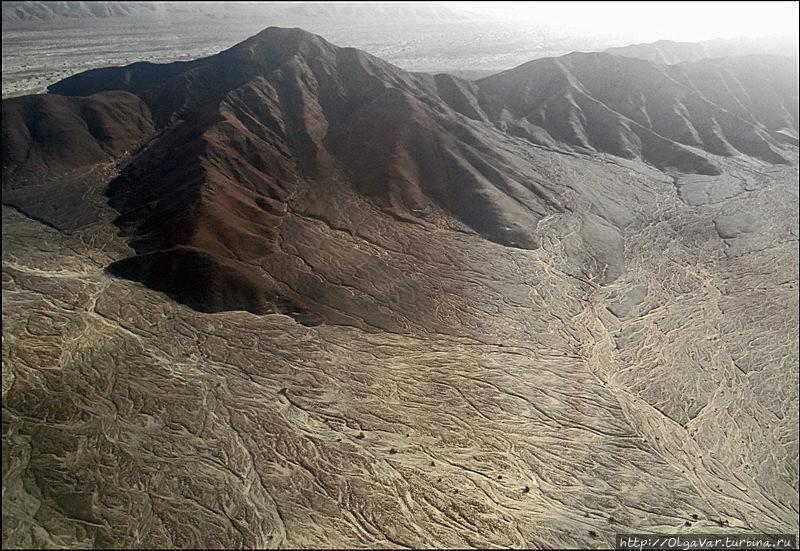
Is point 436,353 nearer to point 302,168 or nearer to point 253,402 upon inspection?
point 253,402

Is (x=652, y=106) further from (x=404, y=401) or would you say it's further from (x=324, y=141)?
(x=404, y=401)

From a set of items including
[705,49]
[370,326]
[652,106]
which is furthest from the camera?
[705,49]

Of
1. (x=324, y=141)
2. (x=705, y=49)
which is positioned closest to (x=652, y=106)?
(x=324, y=141)

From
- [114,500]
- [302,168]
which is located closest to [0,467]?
[114,500]

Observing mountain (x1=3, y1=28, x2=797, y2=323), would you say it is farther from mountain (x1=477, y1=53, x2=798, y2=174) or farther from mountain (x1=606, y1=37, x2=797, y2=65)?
mountain (x1=606, y1=37, x2=797, y2=65)

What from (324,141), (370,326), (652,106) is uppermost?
(652,106)

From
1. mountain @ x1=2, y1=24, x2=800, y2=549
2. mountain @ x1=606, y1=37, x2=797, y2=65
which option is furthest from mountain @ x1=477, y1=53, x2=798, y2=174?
mountain @ x1=606, y1=37, x2=797, y2=65
